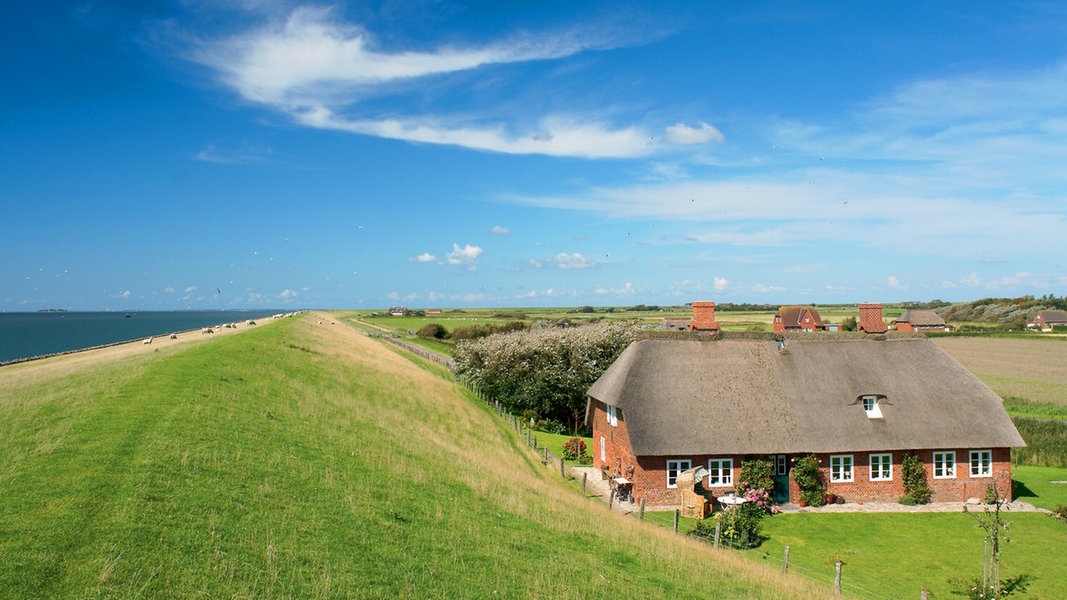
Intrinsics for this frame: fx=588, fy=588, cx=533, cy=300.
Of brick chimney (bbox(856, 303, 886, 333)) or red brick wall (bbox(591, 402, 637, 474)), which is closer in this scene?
red brick wall (bbox(591, 402, 637, 474))

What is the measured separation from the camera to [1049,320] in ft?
368

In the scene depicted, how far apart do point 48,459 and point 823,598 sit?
62.0 feet

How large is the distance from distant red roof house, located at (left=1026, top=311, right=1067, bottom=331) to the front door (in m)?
119

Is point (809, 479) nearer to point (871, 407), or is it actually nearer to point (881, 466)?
point (881, 466)

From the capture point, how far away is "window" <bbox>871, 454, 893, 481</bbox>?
2581cm

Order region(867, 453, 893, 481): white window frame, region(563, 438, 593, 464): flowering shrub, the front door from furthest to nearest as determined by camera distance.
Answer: region(563, 438, 593, 464): flowering shrub
region(867, 453, 893, 481): white window frame
the front door

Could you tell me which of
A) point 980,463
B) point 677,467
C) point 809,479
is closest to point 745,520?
point 677,467

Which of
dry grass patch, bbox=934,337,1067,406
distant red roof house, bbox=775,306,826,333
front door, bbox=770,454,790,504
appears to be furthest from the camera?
distant red roof house, bbox=775,306,826,333

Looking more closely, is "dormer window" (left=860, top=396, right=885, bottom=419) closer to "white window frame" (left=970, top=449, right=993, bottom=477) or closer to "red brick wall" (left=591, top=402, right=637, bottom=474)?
"white window frame" (left=970, top=449, right=993, bottom=477)

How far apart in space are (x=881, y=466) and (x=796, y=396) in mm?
4478

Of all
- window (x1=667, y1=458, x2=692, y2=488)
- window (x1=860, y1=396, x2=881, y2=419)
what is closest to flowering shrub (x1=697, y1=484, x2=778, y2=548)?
window (x1=667, y1=458, x2=692, y2=488)

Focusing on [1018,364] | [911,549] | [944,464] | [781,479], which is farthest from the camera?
[1018,364]

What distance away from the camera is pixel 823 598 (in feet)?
49.1

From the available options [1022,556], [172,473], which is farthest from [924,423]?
[172,473]
